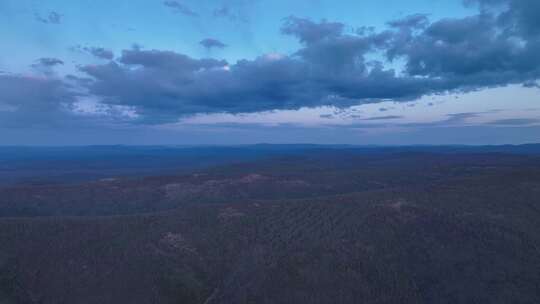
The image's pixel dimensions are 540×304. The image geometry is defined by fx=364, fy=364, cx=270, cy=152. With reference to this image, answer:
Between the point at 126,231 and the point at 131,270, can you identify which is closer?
the point at 131,270

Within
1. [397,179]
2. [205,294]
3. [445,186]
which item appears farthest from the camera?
[397,179]

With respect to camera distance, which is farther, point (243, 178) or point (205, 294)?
point (243, 178)

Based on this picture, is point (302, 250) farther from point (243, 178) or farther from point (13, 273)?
point (243, 178)

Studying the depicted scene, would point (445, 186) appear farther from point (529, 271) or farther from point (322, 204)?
point (529, 271)

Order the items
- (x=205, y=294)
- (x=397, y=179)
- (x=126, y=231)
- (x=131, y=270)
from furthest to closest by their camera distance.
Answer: (x=397, y=179)
(x=126, y=231)
(x=131, y=270)
(x=205, y=294)

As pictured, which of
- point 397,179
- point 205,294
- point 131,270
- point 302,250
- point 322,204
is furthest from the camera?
point 397,179

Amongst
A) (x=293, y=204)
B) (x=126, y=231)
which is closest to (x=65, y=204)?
(x=126, y=231)

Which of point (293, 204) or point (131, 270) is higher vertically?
point (293, 204)

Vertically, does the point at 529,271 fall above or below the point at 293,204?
below

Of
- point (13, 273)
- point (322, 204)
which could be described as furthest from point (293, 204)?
point (13, 273)
